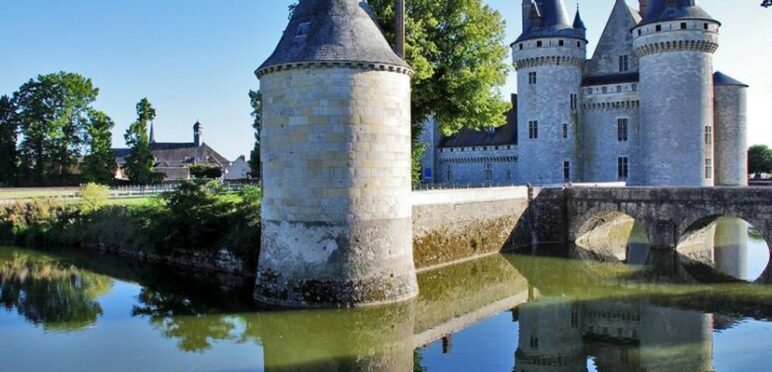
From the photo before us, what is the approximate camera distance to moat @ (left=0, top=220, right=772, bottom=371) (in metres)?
10.7

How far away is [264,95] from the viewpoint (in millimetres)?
14086

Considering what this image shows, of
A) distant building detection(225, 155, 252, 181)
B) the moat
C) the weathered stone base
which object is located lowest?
the moat

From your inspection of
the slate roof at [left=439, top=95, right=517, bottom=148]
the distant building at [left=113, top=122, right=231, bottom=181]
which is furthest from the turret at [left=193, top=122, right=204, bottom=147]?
the slate roof at [left=439, top=95, right=517, bottom=148]

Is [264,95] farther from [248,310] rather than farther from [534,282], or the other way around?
[534,282]

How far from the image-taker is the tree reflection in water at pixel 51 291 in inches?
537

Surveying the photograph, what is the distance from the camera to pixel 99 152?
41.2m

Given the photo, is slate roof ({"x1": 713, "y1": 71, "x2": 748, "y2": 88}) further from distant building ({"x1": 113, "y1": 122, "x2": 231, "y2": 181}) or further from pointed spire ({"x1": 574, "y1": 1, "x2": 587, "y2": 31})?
distant building ({"x1": 113, "y1": 122, "x2": 231, "y2": 181})

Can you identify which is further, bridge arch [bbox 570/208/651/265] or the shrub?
the shrub

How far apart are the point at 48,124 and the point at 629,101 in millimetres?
34952

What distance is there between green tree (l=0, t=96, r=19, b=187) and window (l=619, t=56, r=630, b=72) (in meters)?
37.2

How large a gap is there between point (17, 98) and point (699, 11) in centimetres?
3990

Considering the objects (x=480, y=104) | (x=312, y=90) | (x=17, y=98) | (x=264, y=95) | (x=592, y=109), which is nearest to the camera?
(x=312, y=90)

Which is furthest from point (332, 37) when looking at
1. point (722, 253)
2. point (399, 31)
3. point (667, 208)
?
point (722, 253)

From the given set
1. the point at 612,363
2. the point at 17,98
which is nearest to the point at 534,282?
the point at 612,363
